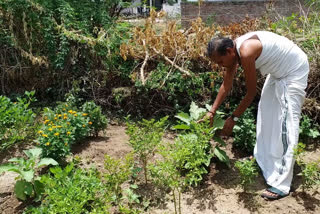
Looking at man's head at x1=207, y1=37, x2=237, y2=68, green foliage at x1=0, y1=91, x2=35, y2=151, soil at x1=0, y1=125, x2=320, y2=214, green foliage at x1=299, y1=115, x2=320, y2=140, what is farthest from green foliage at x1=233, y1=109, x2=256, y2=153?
green foliage at x1=0, y1=91, x2=35, y2=151

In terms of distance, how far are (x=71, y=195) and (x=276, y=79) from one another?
232 cm

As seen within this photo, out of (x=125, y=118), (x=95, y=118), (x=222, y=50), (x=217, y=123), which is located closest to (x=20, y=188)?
(x=125, y=118)

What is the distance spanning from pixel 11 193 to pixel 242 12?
1183cm

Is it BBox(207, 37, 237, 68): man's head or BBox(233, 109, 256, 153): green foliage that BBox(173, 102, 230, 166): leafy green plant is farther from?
BBox(207, 37, 237, 68): man's head

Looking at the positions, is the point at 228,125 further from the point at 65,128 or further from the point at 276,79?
the point at 65,128

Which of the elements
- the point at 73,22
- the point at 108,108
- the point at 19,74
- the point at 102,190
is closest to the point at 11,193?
the point at 102,190

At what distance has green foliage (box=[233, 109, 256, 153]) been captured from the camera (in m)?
3.53

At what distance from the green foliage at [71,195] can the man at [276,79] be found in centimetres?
140

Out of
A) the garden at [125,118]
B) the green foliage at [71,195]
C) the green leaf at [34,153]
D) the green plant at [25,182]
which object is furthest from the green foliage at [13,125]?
the green foliage at [71,195]

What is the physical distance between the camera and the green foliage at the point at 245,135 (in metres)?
3.53

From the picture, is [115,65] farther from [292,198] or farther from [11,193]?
[292,198]

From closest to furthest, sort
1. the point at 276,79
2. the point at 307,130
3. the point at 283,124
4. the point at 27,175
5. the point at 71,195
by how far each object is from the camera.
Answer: the point at 71,195
the point at 27,175
the point at 283,124
the point at 276,79
the point at 307,130

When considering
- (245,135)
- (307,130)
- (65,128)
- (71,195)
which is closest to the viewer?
(71,195)

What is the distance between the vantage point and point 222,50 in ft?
8.50
